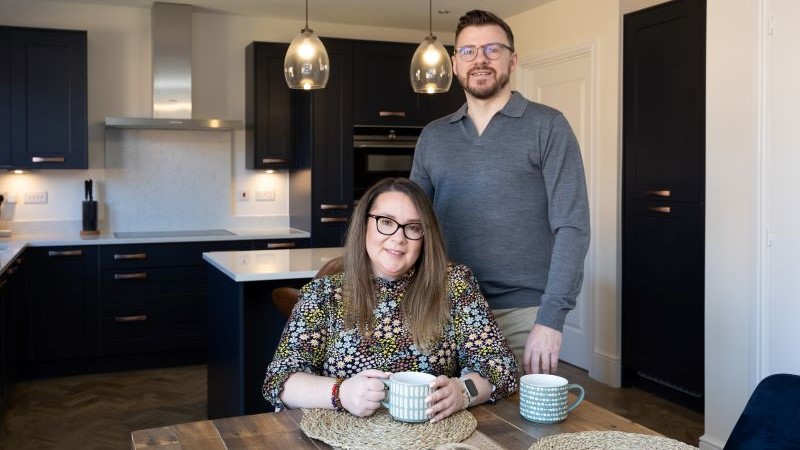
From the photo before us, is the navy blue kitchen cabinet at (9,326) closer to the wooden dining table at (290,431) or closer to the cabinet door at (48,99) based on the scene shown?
the cabinet door at (48,99)

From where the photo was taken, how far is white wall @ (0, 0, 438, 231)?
17.7ft

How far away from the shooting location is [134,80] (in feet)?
18.5

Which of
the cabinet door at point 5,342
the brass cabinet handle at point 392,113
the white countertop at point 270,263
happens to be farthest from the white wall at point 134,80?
the white countertop at point 270,263

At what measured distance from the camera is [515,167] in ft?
6.84

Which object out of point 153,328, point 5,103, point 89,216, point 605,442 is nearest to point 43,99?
point 5,103

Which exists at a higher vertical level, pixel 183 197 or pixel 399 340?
pixel 183 197

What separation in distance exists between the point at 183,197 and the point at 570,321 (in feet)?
9.38

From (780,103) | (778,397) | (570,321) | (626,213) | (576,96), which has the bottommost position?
(570,321)

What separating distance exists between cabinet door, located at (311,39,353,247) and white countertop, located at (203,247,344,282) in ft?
4.44

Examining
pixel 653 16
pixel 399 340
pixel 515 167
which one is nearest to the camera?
pixel 399 340

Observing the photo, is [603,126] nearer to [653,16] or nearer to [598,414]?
[653,16]

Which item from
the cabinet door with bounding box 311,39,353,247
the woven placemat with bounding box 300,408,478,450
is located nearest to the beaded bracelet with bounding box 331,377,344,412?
the woven placemat with bounding box 300,408,478,450

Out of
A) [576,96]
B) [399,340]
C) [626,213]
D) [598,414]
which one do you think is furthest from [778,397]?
[576,96]

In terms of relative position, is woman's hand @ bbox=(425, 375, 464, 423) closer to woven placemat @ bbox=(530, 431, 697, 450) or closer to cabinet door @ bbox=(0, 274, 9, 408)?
woven placemat @ bbox=(530, 431, 697, 450)
